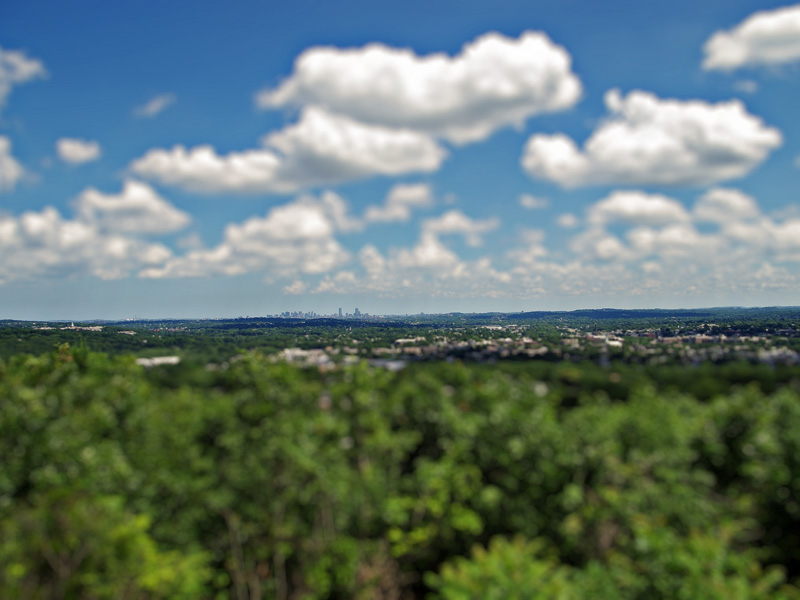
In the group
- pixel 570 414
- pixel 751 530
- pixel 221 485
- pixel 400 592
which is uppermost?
pixel 570 414

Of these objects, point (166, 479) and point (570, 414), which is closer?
point (166, 479)

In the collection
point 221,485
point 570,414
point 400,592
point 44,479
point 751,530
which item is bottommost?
point 400,592

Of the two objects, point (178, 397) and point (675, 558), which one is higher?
point (178, 397)

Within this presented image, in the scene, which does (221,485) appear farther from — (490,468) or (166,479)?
(490,468)

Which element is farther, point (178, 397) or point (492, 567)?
point (178, 397)

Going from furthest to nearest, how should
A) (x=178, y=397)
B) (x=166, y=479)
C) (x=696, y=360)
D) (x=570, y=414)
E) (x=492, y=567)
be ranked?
(x=696, y=360) → (x=178, y=397) → (x=570, y=414) → (x=166, y=479) → (x=492, y=567)


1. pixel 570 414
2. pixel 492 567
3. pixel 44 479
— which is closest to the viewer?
pixel 492 567

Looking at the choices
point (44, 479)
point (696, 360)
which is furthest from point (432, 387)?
point (696, 360)

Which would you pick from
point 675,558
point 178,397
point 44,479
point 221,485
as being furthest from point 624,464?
point 44,479

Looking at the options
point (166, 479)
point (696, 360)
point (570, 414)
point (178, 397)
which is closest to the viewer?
point (166, 479)

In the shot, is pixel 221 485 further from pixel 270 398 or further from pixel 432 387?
pixel 432 387
